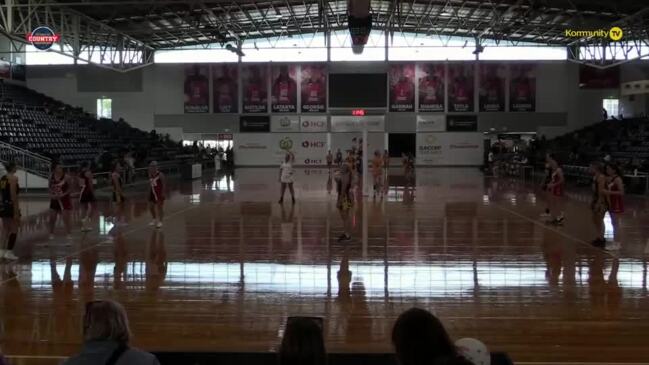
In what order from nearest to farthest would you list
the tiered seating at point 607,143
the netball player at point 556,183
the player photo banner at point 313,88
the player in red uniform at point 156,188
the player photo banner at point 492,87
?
the player in red uniform at point 156,188
the netball player at point 556,183
the tiered seating at point 607,143
the player photo banner at point 492,87
the player photo banner at point 313,88

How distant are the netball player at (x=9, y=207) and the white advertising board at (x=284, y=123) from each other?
3573 cm

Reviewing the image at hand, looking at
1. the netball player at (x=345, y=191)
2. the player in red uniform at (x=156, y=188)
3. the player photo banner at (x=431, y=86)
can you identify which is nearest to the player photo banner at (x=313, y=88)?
the player photo banner at (x=431, y=86)

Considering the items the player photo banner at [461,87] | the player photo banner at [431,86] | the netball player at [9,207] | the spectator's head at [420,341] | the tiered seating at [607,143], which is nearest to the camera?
the spectator's head at [420,341]

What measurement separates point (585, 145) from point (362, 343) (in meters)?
35.3

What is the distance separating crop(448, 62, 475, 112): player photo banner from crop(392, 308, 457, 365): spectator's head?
142 feet

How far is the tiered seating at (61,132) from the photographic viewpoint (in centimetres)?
2844

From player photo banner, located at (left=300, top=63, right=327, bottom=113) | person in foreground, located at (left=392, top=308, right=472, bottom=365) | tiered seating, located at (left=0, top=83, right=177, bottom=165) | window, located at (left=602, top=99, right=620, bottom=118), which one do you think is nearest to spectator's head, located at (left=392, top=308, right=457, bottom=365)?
person in foreground, located at (left=392, top=308, right=472, bottom=365)

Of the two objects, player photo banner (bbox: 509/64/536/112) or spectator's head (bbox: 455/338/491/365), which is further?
player photo banner (bbox: 509/64/536/112)

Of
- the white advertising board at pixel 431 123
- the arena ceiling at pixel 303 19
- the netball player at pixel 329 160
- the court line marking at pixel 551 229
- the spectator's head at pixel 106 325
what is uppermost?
the arena ceiling at pixel 303 19

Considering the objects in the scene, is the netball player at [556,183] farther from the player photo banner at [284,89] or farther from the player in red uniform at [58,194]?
the player photo banner at [284,89]

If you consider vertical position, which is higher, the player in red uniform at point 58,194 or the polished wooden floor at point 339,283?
the player in red uniform at point 58,194

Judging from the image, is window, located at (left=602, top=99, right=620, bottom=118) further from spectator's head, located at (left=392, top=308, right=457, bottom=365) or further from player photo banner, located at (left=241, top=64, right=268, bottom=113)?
spectator's head, located at (left=392, top=308, right=457, bottom=365)

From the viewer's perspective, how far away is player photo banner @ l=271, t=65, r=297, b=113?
44.4 m

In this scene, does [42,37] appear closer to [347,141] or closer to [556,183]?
[556,183]
